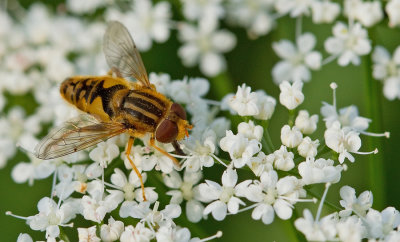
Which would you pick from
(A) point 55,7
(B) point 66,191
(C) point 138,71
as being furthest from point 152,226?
(A) point 55,7

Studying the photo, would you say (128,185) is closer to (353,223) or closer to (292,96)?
(292,96)

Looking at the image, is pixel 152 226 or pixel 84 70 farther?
pixel 84 70

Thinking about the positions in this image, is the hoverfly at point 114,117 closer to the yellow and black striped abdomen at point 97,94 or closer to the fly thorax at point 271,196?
the yellow and black striped abdomen at point 97,94

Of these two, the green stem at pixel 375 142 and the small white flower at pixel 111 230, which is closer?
the small white flower at pixel 111 230

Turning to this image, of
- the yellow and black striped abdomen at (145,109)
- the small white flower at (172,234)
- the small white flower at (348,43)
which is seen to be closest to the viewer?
the small white flower at (172,234)

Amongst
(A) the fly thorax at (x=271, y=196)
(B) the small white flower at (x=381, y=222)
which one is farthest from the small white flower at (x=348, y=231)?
(A) the fly thorax at (x=271, y=196)

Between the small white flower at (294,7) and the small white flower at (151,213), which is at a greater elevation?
the small white flower at (294,7)

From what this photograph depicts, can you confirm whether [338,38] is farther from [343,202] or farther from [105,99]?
[105,99]
